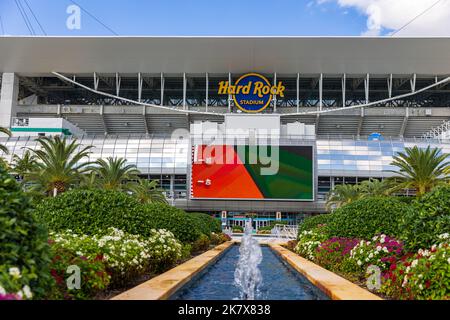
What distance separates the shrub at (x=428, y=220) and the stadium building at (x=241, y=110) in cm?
4928

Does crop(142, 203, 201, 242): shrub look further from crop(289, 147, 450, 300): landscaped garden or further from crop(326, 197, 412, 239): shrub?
crop(326, 197, 412, 239): shrub

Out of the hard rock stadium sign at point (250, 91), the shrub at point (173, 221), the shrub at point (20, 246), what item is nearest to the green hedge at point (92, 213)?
the shrub at point (173, 221)

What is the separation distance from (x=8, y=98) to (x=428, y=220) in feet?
245

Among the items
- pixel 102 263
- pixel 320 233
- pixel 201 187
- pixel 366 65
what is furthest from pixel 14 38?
pixel 102 263

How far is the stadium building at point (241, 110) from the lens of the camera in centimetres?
6016

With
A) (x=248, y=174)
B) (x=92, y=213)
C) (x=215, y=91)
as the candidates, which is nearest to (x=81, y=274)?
(x=92, y=213)

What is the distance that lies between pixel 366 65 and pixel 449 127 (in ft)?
52.9

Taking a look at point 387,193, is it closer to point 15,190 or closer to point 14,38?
point 15,190

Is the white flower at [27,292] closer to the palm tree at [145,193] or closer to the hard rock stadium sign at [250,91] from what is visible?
the palm tree at [145,193]

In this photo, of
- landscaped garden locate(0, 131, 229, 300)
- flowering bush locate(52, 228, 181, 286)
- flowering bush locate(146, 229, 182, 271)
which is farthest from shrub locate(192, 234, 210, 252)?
flowering bush locate(52, 228, 181, 286)

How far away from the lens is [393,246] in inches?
425

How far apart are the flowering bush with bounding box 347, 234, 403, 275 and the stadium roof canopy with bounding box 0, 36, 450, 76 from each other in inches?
2188

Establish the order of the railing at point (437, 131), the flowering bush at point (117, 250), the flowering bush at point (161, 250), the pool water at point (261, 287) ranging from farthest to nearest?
1. the railing at point (437, 131)
2. the flowering bush at point (161, 250)
3. the pool water at point (261, 287)
4. the flowering bush at point (117, 250)

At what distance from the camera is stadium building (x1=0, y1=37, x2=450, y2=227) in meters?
60.2
